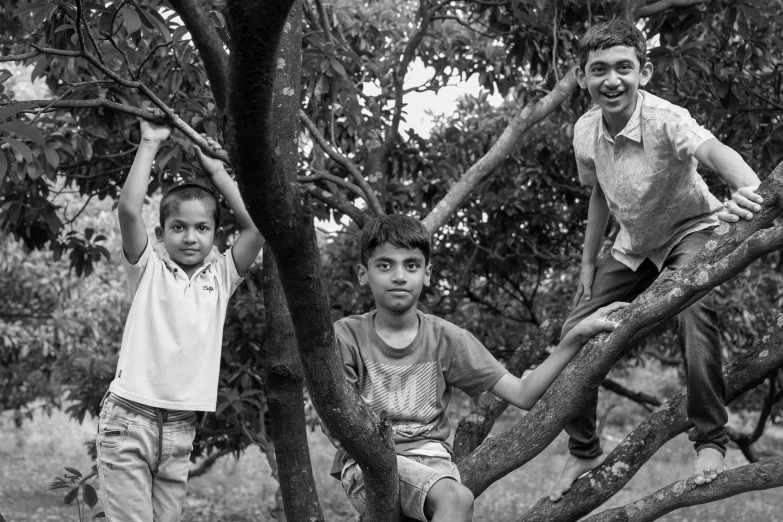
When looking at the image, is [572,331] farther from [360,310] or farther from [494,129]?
[494,129]

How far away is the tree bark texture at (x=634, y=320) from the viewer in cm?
214

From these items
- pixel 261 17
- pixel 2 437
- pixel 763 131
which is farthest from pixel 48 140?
pixel 2 437

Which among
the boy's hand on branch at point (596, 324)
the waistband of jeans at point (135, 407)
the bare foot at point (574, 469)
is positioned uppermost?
the boy's hand on branch at point (596, 324)

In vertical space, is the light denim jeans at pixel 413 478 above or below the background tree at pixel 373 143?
below

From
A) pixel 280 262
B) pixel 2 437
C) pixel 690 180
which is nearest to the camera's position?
pixel 280 262

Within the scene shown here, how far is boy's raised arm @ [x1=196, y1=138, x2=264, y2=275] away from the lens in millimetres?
2906

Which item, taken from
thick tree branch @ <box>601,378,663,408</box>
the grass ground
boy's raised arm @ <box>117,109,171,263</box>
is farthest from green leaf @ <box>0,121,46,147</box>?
the grass ground

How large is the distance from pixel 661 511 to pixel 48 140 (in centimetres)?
290

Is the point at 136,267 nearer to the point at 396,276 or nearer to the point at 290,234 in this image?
the point at 396,276

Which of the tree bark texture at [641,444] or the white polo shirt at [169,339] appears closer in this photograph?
the white polo shirt at [169,339]

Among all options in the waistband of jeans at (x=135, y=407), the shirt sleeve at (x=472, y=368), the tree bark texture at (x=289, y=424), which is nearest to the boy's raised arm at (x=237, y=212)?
the tree bark texture at (x=289, y=424)

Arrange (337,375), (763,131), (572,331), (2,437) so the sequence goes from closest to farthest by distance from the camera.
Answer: (337,375) → (572,331) → (763,131) → (2,437)

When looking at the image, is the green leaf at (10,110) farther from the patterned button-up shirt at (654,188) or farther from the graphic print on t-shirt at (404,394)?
the patterned button-up shirt at (654,188)

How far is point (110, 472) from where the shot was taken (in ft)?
8.68
